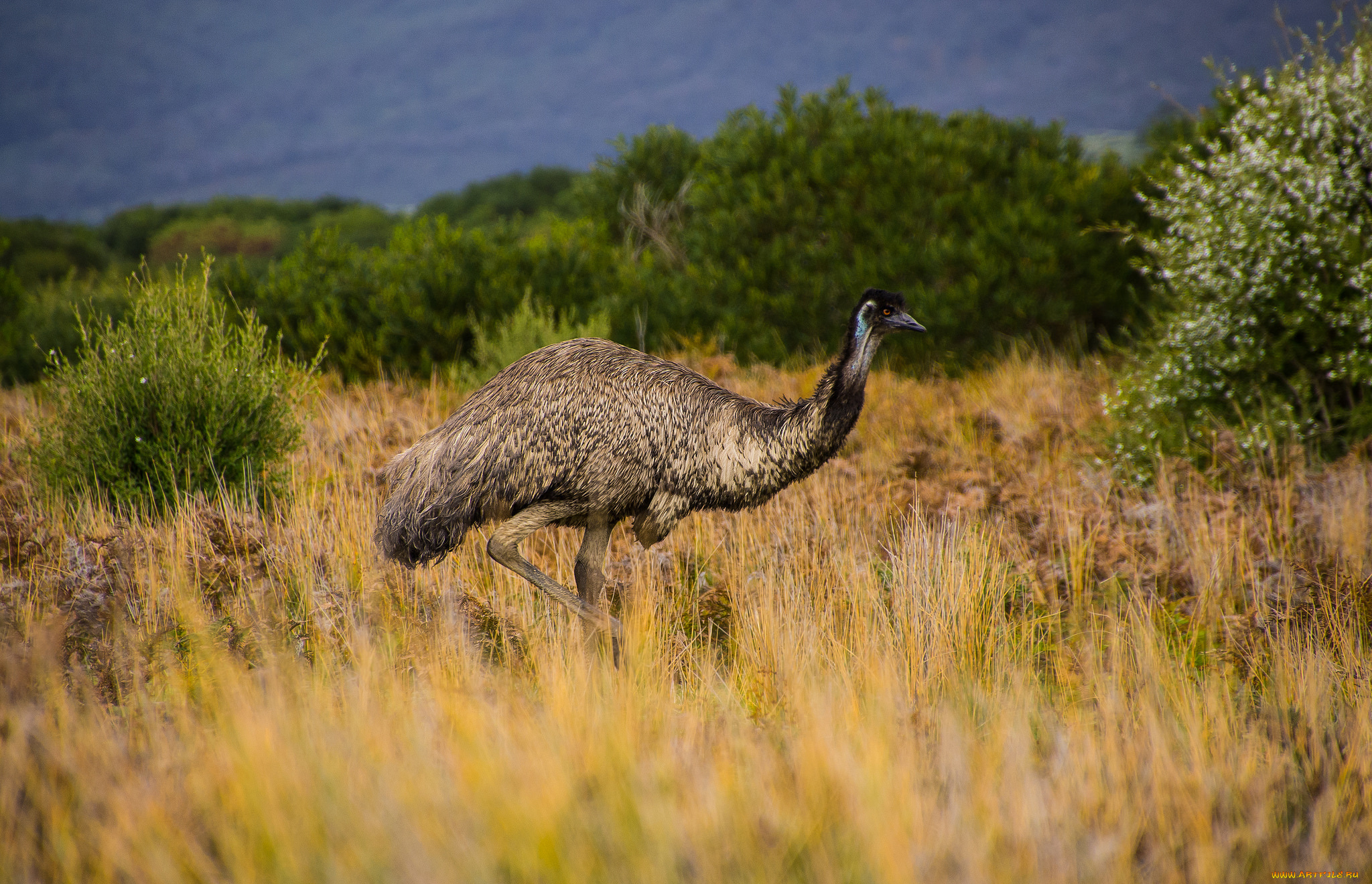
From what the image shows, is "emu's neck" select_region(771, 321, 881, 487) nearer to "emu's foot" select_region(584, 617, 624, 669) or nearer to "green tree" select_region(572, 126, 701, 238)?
"emu's foot" select_region(584, 617, 624, 669)

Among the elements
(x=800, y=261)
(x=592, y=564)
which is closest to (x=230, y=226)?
(x=800, y=261)

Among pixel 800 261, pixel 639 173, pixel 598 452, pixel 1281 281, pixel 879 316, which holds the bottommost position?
pixel 598 452

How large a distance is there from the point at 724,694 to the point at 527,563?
40.5 inches

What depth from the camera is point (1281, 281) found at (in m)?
6.93

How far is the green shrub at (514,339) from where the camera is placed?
975 cm

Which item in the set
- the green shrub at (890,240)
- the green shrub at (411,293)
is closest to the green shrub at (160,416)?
the green shrub at (411,293)

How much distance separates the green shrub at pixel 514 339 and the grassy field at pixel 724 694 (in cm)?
317

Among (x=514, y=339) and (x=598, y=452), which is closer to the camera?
(x=598, y=452)

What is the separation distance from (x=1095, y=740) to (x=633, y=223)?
15506mm

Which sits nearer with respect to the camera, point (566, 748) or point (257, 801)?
point (257, 801)

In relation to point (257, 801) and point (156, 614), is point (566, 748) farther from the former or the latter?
point (156, 614)

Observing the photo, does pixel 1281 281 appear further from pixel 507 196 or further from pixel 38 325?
pixel 507 196

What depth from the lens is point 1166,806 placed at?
245 centimetres

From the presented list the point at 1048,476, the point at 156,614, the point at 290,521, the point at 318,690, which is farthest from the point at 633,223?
the point at 318,690
